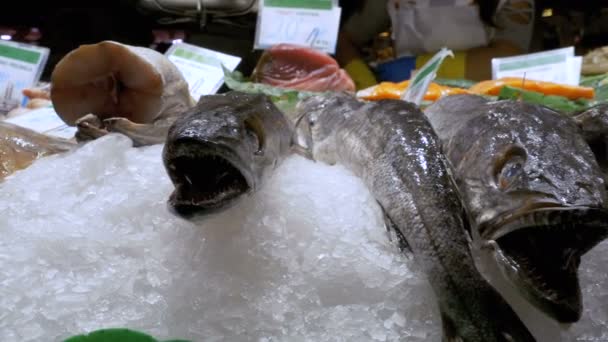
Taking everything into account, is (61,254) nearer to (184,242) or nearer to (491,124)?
(184,242)

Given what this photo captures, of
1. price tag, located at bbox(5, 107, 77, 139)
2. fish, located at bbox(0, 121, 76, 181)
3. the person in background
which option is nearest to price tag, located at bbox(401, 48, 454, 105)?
fish, located at bbox(0, 121, 76, 181)

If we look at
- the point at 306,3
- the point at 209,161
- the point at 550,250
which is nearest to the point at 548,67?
the point at 306,3

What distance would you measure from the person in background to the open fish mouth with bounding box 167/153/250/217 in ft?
8.29

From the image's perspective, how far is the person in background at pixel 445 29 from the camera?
334 centimetres

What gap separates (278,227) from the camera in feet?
3.03

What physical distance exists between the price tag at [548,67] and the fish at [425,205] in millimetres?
1550

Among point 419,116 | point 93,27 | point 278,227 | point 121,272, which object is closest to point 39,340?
point 121,272

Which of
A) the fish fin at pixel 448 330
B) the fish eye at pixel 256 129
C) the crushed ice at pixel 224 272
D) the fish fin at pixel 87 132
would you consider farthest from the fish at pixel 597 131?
the fish fin at pixel 87 132

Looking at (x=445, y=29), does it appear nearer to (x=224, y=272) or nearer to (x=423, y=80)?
(x=423, y=80)

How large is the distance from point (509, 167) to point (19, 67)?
93.6 inches

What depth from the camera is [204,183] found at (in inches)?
32.9

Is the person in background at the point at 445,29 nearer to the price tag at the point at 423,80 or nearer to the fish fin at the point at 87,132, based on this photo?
the price tag at the point at 423,80

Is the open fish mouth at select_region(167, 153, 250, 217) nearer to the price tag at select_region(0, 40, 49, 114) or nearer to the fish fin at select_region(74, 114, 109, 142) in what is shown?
the fish fin at select_region(74, 114, 109, 142)

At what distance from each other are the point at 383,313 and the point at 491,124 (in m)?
0.39
